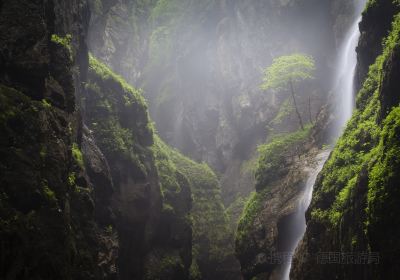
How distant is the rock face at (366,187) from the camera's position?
13586mm

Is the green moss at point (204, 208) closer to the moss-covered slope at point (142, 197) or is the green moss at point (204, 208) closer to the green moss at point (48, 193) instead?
the moss-covered slope at point (142, 197)

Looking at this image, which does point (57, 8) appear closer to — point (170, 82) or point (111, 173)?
point (111, 173)

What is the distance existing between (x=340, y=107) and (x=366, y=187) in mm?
16301

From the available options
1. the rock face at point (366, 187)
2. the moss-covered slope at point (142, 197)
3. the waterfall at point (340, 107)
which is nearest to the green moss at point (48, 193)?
the rock face at point (366, 187)

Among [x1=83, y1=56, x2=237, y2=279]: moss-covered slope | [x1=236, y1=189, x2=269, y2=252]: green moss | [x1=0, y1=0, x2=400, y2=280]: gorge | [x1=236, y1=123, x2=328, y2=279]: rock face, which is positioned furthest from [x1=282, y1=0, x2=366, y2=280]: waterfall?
[x1=83, y1=56, x2=237, y2=279]: moss-covered slope

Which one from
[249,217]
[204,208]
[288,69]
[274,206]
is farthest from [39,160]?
[204,208]

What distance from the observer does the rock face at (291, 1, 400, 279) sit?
13.6 metres

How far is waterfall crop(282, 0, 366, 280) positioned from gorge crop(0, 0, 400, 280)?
0.16 metres

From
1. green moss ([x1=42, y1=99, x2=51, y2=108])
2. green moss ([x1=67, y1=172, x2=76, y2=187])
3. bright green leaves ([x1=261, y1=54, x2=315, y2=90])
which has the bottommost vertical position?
green moss ([x1=67, y1=172, x2=76, y2=187])

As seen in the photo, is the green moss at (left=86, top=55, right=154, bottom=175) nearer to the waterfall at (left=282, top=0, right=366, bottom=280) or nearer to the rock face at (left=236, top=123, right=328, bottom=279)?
the rock face at (left=236, top=123, right=328, bottom=279)

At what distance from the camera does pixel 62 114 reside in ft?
61.6

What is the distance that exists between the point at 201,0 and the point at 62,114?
4816 cm

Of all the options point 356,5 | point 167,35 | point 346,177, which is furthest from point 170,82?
point 346,177

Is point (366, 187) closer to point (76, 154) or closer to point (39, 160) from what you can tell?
point (39, 160)
